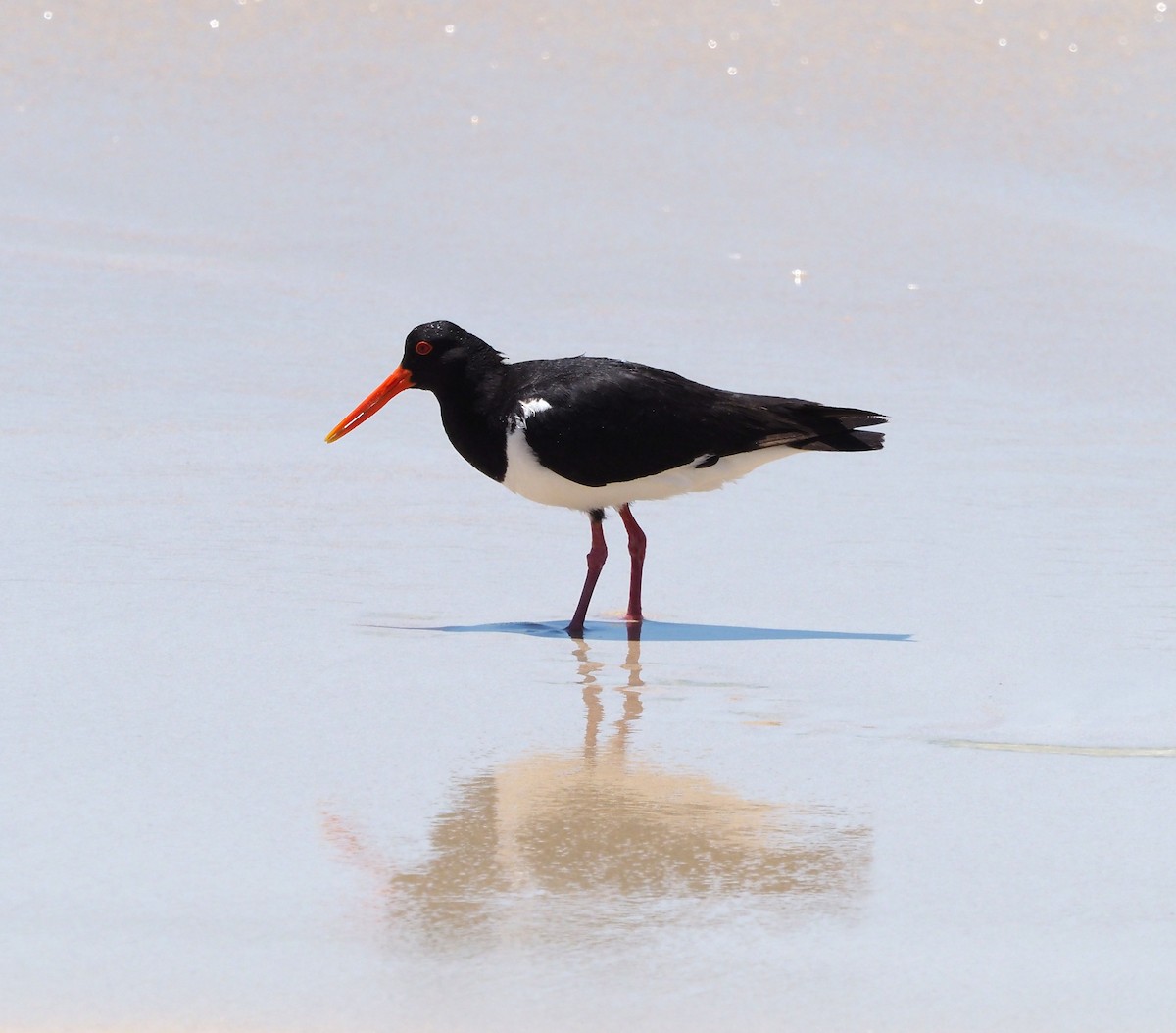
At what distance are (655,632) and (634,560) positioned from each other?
0.42m

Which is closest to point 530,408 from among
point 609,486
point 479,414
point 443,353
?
point 479,414

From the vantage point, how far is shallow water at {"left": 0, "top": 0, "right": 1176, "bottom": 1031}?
11.3 feet

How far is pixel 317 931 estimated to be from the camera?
3.39m

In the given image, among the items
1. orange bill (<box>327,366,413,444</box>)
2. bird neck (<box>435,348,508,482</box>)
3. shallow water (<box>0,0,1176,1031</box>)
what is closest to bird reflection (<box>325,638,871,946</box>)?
shallow water (<box>0,0,1176,1031</box>)

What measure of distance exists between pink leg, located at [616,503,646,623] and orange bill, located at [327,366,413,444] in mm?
888

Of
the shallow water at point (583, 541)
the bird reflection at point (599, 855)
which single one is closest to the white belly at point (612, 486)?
the shallow water at point (583, 541)

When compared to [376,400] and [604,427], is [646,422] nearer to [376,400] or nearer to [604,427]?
[604,427]

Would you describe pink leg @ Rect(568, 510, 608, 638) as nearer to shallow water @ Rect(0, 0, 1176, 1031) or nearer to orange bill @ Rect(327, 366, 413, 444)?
shallow water @ Rect(0, 0, 1176, 1031)

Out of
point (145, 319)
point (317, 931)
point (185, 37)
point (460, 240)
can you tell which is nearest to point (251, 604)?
point (317, 931)

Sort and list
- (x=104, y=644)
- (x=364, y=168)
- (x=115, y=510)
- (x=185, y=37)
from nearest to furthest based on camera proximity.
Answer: (x=104, y=644)
(x=115, y=510)
(x=364, y=168)
(x=185, y=37)

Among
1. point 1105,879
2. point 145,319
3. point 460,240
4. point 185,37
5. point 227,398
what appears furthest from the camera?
point 185,37

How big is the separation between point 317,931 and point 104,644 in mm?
2025

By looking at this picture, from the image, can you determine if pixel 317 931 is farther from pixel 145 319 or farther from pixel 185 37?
pixel 185 37

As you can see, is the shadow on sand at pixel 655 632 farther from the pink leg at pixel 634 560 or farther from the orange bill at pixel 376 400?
the orange bill at pixel 376 400
